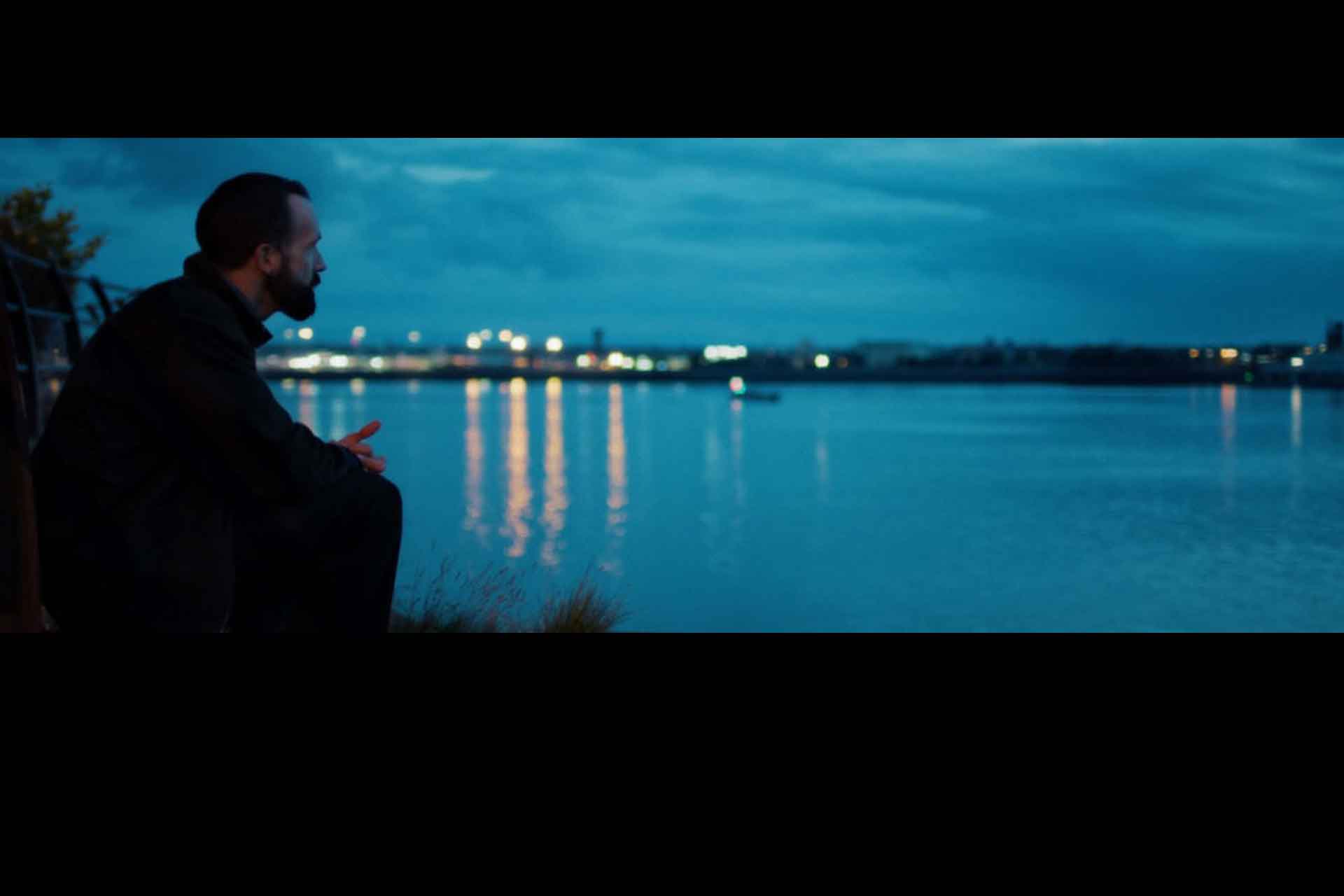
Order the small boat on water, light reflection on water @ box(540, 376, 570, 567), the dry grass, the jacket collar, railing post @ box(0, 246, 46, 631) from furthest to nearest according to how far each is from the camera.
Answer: the small boat on water
light reflection on water @ box(540, 376, 570, 567)
the dry grass
railing post @ box(0, 246, 46, 631)
the jacket collar

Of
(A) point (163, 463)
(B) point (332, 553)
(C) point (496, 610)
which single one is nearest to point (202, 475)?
(A) point (163, 463)

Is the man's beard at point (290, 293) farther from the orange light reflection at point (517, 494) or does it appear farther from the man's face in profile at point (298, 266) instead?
the orange light reflection at point (517, 494)

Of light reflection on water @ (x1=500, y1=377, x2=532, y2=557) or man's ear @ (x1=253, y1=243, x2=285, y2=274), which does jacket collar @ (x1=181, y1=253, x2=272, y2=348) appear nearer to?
man's ear @ (x1=253, y1=243, x2=285, y2=274)

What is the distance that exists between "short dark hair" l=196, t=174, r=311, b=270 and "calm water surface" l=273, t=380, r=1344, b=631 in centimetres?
552

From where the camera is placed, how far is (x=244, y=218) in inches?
132

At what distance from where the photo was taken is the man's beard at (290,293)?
134 inches

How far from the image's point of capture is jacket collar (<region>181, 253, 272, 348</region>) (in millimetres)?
3328

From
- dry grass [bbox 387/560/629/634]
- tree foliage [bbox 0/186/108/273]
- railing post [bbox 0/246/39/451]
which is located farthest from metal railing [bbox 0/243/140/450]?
tree foliage [bbox 0/186/108/273]

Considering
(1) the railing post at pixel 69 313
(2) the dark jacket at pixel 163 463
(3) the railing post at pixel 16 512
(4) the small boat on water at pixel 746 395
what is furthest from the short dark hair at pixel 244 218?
(4) the small boat on water at pixel 746 395

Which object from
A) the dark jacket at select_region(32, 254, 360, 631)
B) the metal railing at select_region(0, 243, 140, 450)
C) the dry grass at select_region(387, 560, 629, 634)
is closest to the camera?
the dark jacket at select_region(32, 254, 360, 631)

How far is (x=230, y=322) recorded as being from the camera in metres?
3.23
